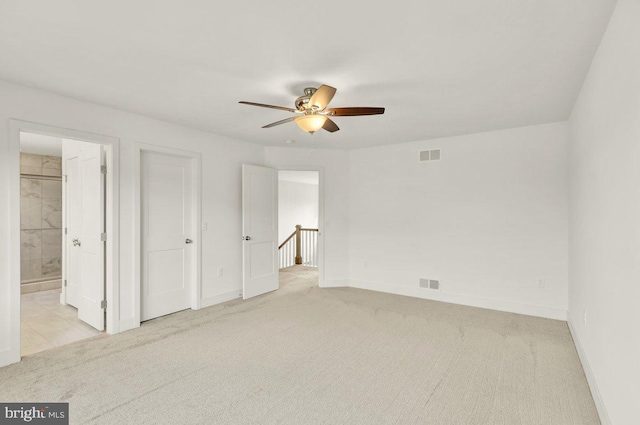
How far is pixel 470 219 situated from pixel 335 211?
2168mm

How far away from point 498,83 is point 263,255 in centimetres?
387

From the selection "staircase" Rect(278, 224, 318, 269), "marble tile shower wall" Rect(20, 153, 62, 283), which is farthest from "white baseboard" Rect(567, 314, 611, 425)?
"marble tile shower wall" Rect(20, 153, 62, 283)

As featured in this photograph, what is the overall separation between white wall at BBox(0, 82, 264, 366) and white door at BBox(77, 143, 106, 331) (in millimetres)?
222

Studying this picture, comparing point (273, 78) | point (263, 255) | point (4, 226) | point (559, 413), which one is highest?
point (273, 78)

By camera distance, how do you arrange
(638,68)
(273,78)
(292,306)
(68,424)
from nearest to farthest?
(638,68)
(68,424)
(273,78)
(292,306)

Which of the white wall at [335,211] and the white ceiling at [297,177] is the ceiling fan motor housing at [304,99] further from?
the white ceiling at [297,177]

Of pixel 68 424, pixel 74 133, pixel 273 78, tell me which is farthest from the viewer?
pixel 74 133

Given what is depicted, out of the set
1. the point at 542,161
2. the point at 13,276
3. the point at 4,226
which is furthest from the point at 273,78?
the point at 542,161

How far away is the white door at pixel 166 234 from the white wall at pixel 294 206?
15.7ft

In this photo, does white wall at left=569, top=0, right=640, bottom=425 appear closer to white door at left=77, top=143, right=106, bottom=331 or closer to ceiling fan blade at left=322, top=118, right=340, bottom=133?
ceiling fan blade at left=322, top=118, right=340, bottom=133

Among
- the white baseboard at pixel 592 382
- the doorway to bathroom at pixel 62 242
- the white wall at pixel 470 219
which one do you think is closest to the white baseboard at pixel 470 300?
the white wall at pixel 470 219

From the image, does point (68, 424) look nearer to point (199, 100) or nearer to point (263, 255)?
point (199, 100)

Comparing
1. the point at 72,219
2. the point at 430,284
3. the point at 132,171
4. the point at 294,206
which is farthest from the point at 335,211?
the point at 294,206

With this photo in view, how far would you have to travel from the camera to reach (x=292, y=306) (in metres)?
4.48
